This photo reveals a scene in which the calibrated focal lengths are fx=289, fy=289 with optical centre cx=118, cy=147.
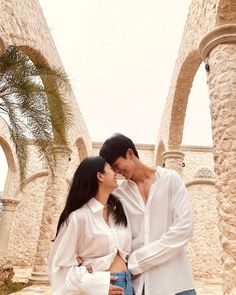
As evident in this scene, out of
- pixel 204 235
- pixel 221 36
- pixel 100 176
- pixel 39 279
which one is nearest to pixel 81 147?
pixel 39 279

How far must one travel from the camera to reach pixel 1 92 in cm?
448

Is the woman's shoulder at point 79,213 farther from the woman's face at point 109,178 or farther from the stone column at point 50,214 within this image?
the stone column at point 50,214

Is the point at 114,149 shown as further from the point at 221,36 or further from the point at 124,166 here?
the point at 221,36

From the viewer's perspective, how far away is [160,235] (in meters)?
1.56

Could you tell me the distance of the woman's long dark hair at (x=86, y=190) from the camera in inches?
59.3

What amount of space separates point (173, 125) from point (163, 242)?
7332 mm

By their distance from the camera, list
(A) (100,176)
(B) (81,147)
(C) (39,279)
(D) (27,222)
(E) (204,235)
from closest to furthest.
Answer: (A) (100,176) → (C) (39,279) → (B) (81,147) → (E) (204,235) → (D) (27,222)

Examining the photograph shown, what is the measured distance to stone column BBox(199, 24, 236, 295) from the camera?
3.30m

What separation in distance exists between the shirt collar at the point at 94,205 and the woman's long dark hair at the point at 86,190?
0.9 inches

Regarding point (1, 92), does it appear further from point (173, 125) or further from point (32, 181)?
point (32, 181)

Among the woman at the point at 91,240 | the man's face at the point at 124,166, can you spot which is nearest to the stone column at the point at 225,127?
the man's face at the point at 124,166

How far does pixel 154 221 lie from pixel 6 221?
13.0 metres

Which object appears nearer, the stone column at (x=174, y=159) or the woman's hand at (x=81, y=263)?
the woman's hand at (x=81, y=263)

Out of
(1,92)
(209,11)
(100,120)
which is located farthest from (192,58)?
(100,120)
